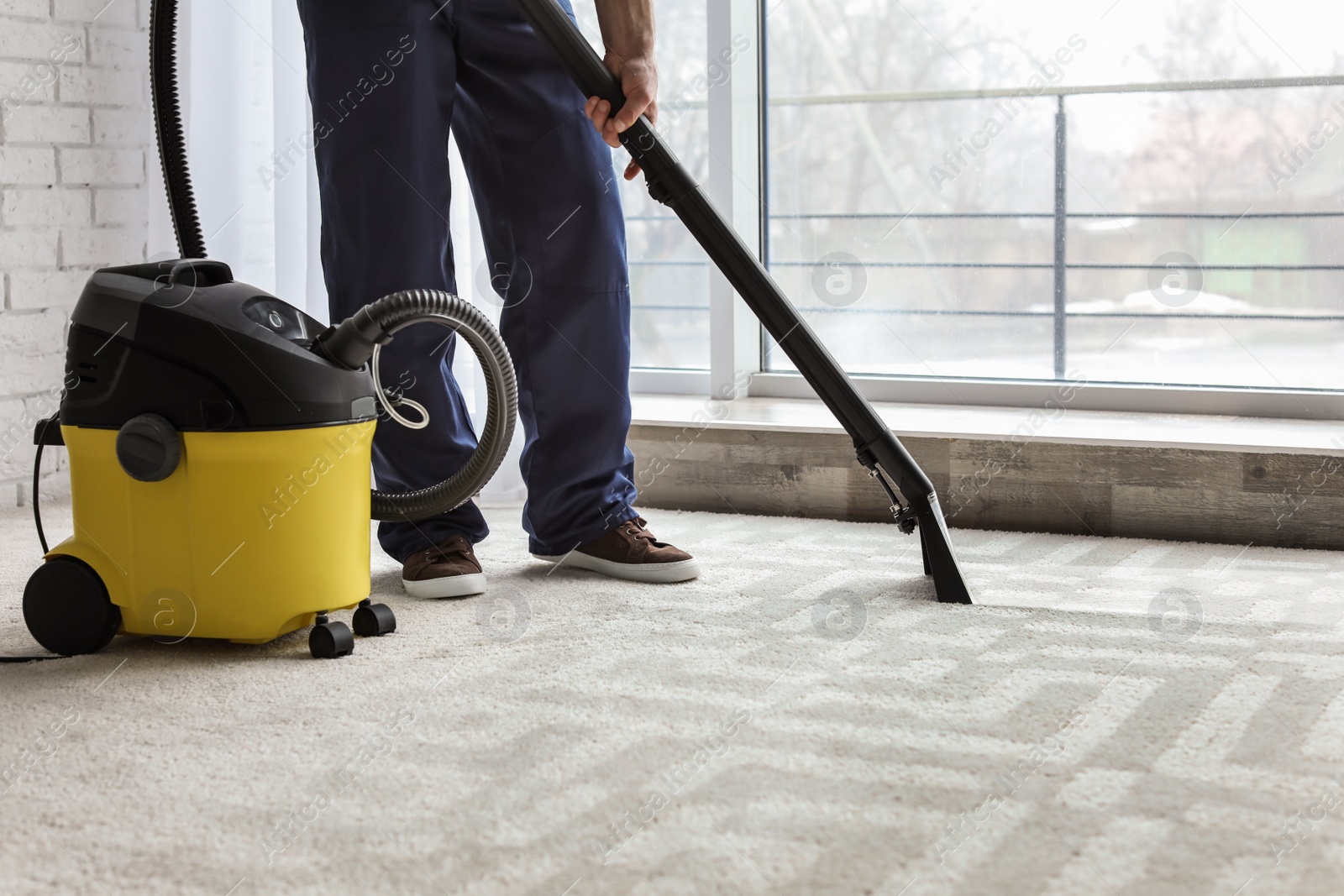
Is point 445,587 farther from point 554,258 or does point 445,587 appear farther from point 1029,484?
point 1029,484

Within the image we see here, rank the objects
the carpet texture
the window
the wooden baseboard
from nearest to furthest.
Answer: the carpet texture → the wooden baseboard → the window

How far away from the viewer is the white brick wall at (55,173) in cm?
203

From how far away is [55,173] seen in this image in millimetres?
2092

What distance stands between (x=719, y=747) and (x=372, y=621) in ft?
1.62

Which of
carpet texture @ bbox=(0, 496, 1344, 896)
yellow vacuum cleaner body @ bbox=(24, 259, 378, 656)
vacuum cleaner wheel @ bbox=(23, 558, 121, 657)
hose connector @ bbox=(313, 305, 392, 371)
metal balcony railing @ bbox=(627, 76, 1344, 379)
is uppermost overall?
metal balcony railing @ bbox=(627, 76, 1344, 379)

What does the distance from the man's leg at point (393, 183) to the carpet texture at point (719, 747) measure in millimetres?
201

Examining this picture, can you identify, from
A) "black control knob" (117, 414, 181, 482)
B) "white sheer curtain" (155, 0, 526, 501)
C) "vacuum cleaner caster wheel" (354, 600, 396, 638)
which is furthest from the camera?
"white sheer curtain" (155, 0, 526, 501)

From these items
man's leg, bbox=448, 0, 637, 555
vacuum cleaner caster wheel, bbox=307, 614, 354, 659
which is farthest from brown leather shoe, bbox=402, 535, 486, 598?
vacuum cleaner caster wheel, bbox=307, 614, 354, 659

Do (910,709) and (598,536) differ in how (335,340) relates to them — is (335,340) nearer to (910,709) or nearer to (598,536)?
(598,536)

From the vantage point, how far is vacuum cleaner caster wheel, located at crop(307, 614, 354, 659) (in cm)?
118

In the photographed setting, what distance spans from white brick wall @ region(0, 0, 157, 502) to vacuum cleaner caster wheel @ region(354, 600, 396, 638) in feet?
3.79

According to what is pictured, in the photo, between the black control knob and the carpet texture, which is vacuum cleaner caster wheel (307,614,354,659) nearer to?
the carpet texture

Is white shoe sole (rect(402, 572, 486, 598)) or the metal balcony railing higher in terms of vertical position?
the metal balcony railing

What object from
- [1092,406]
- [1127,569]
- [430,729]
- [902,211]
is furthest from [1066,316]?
[430,729]
